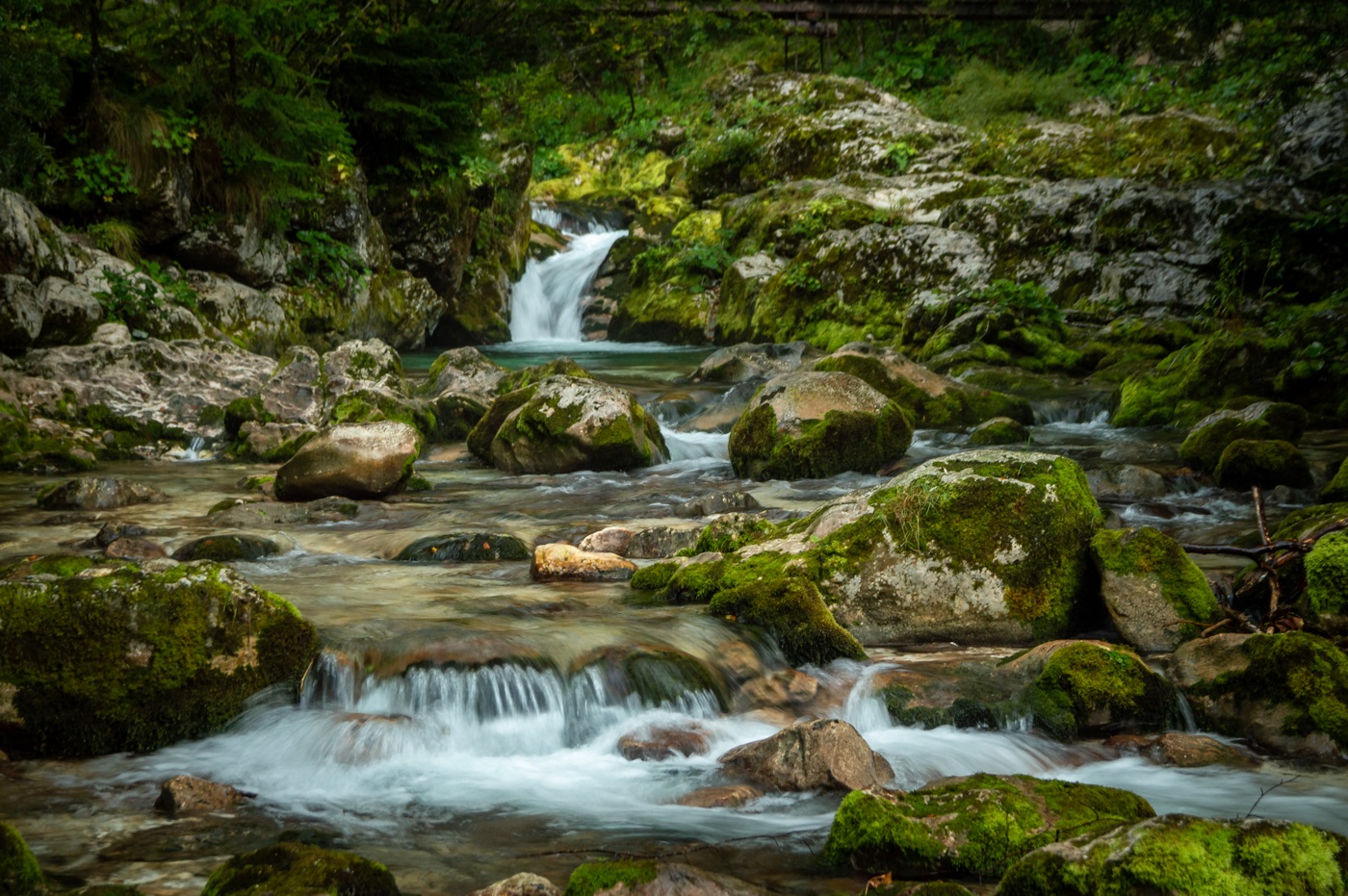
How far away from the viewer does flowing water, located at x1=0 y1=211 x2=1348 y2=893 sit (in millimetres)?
3188

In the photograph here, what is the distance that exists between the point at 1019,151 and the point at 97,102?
54.1ft

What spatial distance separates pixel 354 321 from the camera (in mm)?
16078

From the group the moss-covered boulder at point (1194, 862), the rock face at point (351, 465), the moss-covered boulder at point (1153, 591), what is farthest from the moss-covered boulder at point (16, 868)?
the rock face at point (351, 465)

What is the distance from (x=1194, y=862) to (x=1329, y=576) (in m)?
2.91

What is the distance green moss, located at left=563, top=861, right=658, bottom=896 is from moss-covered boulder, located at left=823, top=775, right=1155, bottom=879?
674mm

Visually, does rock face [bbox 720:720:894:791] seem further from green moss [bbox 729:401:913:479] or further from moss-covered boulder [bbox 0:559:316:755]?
green moss [bbox 729:401:913:479]

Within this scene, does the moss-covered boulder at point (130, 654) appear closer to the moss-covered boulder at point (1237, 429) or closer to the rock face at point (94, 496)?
the rock face at point (94, 496)

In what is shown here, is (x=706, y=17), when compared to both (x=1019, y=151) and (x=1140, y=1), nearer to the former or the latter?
(x=1019, y=151)

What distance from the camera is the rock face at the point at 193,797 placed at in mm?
3373

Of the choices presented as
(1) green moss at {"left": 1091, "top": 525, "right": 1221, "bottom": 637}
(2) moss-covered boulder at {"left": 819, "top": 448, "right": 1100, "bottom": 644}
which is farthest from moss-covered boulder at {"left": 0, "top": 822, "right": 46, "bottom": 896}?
(1) green moss at {"left": 1091, "top": 525, "right": 1221, "bottom": 637}

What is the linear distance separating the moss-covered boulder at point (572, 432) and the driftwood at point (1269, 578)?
18.4ft

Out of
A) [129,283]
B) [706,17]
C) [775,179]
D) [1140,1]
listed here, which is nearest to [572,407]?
[129,283]

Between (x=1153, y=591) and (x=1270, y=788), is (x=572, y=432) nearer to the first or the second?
(x=1153, y=591)

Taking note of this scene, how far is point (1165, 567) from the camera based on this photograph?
5.03m
